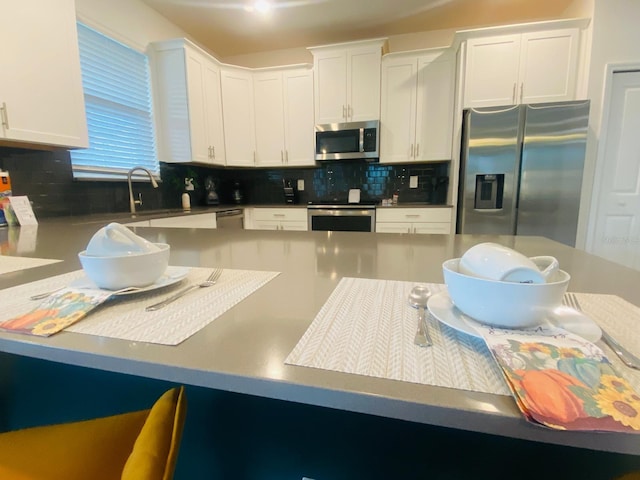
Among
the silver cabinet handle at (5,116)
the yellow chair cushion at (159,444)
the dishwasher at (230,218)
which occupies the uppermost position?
the silver cabinet handle at (5,116)

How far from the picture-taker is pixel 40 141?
6.24 feet

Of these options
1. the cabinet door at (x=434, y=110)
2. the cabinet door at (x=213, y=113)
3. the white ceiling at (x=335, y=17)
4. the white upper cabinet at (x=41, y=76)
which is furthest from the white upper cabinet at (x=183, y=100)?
the cabinet door at (x=434, y=110)

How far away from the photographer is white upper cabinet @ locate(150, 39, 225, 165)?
2994mm

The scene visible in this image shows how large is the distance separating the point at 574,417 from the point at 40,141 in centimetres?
260

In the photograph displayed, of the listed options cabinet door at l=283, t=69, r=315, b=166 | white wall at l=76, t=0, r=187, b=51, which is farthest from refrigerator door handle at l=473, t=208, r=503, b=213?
white wall at l=76, t=0, r=187, b=51

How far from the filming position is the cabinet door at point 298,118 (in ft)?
11.6

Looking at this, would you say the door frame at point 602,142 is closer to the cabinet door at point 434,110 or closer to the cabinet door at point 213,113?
the cabinet door at point 434,110

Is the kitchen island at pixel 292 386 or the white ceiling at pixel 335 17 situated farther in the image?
the white ceiling at pixel 335 17

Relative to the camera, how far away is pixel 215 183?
4.07 metres

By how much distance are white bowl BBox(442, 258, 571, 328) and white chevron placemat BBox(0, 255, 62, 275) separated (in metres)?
1.01

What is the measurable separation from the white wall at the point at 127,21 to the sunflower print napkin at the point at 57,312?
9.28 feet

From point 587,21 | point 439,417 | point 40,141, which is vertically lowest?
point 439,417

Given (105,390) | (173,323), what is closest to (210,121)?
(105,390)

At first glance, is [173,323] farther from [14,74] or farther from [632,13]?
[632,13]
